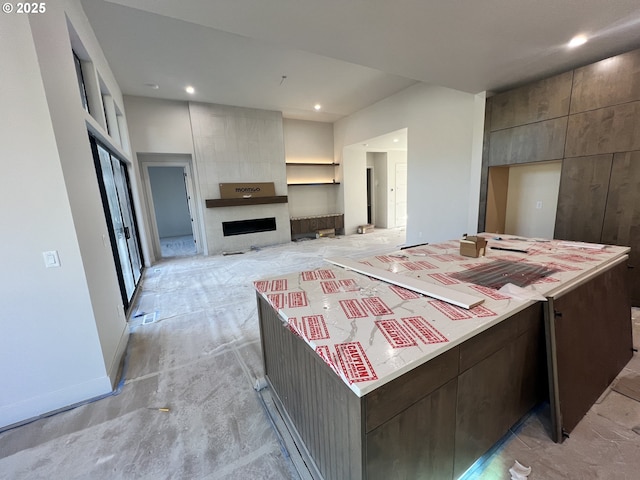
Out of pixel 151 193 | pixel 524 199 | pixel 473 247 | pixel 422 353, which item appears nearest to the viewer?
pixel 422 353

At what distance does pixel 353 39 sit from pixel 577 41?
2302 millimetres

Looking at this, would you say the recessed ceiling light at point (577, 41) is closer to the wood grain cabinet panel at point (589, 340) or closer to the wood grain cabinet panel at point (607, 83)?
the wood grain cabinet panel at point (607, 83)

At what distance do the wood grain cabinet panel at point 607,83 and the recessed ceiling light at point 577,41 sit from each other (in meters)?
0.40

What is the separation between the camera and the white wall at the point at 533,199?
11.9 ft

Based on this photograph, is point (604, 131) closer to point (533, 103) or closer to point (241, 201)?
point (533, 103)

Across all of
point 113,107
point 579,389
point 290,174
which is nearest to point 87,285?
point 579,389

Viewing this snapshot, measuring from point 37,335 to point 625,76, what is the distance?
18.5 feet

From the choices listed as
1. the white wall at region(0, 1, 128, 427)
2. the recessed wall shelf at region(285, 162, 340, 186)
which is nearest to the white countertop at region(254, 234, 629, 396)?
the white wall at region(0, 1, 128, 427)

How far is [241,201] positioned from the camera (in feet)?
20.6

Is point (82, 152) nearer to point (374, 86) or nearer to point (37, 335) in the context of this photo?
point (37, 335)

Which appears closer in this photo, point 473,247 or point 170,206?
point 473,247

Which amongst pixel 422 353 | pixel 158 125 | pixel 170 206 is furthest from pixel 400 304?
pixel 170 206

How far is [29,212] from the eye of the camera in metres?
1.54

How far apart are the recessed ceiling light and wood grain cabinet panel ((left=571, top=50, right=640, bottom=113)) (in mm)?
402
